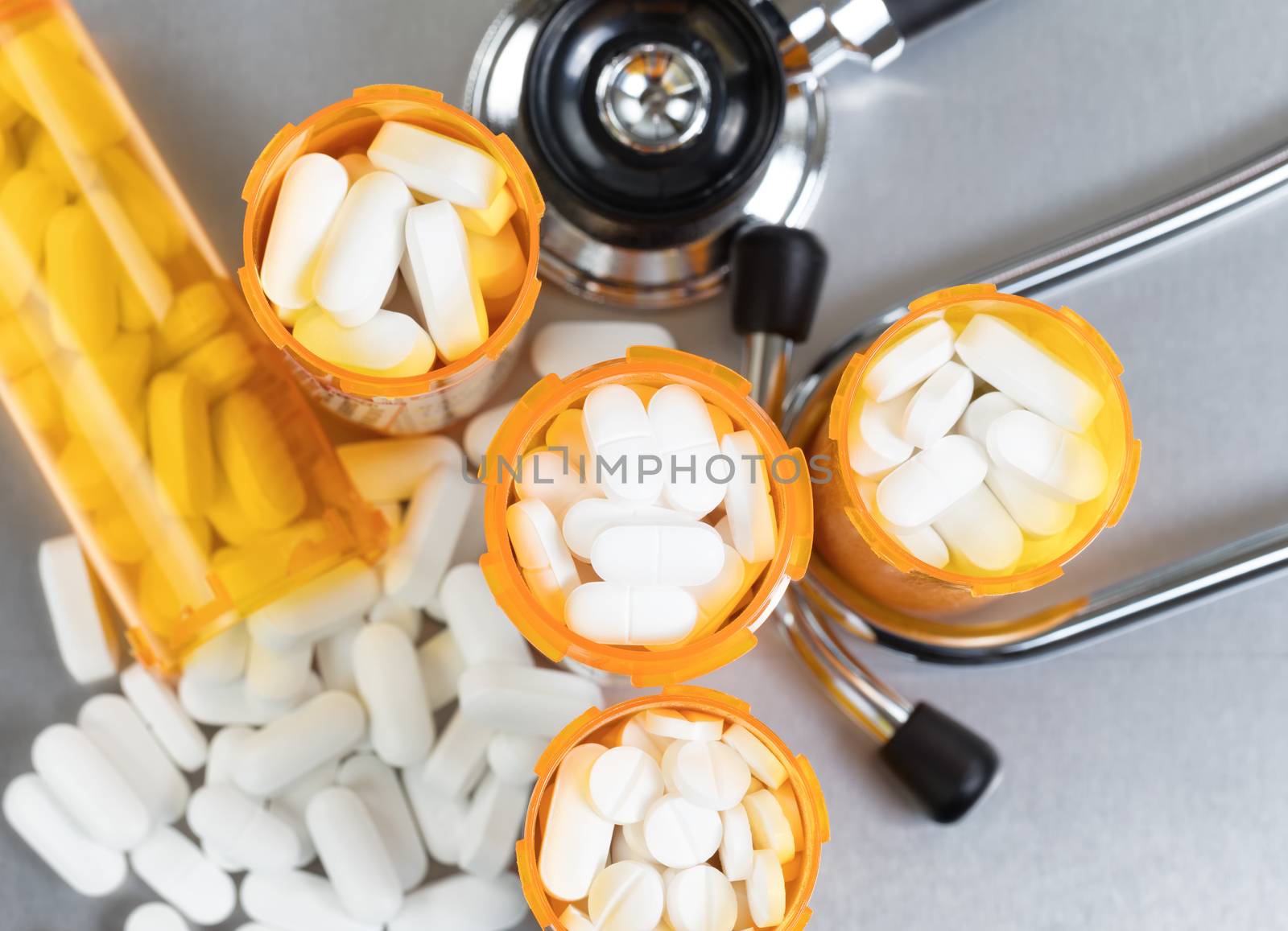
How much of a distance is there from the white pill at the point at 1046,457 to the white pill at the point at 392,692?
417mm

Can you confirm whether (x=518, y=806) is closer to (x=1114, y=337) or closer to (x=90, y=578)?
(x=90, y=578)

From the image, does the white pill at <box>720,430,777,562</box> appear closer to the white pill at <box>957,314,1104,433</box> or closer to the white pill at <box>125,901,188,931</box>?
the white pill at <box>957,314,1104,433</box>

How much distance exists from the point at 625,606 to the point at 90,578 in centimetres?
46

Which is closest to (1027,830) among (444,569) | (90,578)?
(444,569)

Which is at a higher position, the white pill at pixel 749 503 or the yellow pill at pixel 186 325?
the yellow pill at pixel 186 325

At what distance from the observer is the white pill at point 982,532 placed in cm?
57

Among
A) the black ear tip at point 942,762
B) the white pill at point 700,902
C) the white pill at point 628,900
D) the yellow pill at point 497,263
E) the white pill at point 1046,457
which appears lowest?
the black ear tip at point 942,762

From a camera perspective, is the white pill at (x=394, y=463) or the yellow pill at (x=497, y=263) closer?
the yellow pill at (x=497, y=263)

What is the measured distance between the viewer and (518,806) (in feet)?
2.32

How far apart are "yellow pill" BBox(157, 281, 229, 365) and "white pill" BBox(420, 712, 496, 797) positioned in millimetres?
315

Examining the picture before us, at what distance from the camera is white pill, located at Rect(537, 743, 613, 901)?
0.55 metres

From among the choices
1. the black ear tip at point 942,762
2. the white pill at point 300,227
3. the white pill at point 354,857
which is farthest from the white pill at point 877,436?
the white pill at point 354,857

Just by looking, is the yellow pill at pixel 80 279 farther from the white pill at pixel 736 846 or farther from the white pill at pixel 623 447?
the white pill at pixel 736 846

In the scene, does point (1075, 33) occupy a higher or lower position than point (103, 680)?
higher
